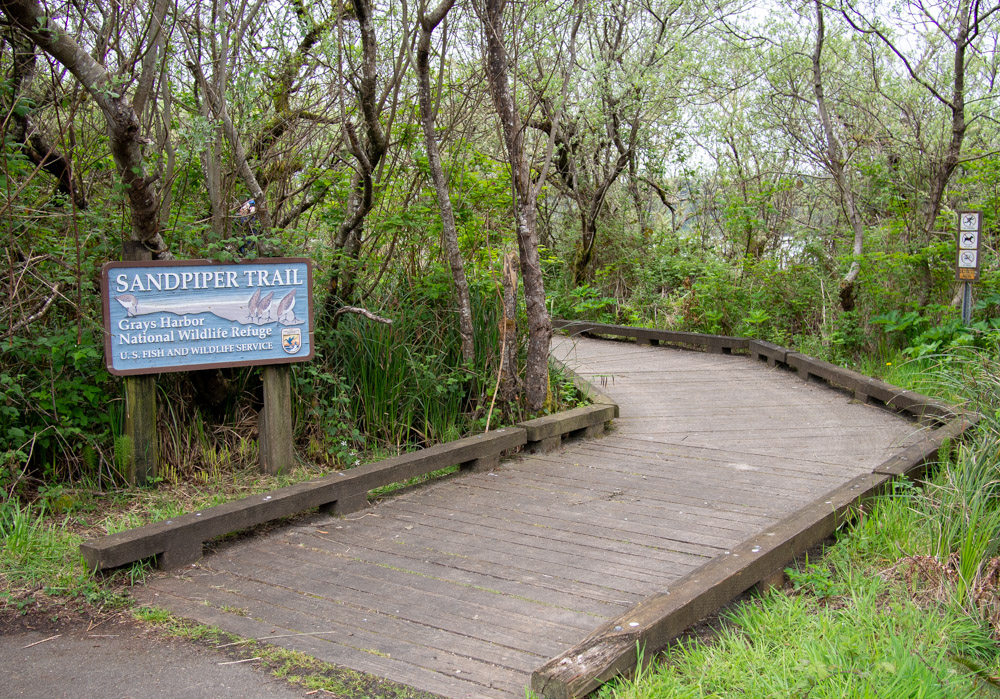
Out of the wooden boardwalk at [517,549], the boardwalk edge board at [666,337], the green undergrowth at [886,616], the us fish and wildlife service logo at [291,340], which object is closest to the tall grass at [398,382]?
the us fish and wildlife service logo at [291,340]

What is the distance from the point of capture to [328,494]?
17.7 feet

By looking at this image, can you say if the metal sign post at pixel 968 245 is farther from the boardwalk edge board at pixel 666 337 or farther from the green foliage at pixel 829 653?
the green foliage at pixel 829 653

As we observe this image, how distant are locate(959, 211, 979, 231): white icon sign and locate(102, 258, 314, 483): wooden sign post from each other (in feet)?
21.5

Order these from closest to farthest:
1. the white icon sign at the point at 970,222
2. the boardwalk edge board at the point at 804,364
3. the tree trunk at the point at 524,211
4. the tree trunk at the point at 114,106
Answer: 1. the tree trunk at the point at 114,106
2. the tree trunk at the point at 524,211
3. the boardwalk edge board at the point at 804,364
4. the white icon sign at the point at 970,222

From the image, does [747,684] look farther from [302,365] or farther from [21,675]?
[302,365]

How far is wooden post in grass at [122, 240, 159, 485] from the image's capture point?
5.45 m

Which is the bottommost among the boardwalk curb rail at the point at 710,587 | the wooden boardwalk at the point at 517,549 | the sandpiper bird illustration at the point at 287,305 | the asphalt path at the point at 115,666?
the asphalt path at the point at 115,666

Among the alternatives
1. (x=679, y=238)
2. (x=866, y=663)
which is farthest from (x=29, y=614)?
(x=679, y=238)

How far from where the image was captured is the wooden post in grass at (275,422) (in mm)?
5926

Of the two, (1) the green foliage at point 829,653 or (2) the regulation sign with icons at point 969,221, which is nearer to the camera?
(1) the green foliage at point 829,653

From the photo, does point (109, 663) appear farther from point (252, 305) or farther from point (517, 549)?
point (252, 305)

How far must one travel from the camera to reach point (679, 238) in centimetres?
1516

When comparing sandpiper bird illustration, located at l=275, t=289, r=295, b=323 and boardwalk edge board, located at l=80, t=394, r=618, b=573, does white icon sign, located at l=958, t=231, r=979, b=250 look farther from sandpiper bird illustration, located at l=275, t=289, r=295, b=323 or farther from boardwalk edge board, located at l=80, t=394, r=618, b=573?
sandpiper bird illustration, located at l=275, t=289, r=295, b=323

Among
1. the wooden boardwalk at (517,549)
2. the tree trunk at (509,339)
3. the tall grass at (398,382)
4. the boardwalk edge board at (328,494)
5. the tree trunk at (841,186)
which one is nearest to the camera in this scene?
the wooden boardwalk at (517,549)
